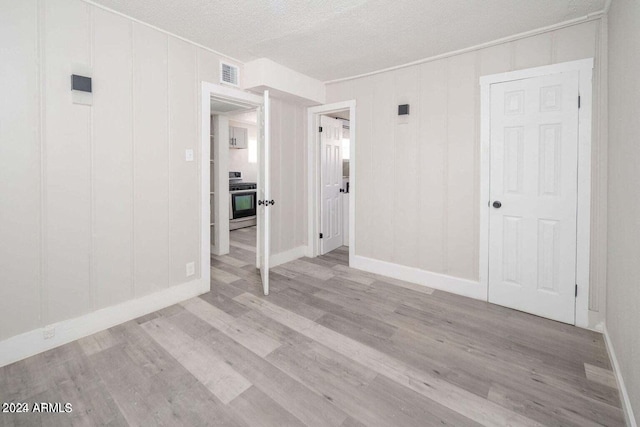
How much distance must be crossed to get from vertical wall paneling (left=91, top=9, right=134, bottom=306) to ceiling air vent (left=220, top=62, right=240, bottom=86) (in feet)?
2.91

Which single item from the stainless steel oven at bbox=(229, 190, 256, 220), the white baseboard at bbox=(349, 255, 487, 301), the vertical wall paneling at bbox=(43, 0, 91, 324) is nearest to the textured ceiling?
the vertical wall paneling at bbox=(43, 0, 91, 324)

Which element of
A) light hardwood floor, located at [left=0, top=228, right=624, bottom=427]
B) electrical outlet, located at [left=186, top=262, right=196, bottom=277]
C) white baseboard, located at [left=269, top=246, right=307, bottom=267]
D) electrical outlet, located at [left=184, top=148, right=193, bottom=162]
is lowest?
light hardwood floor, located at [left=0, top=228, right=624, bottom=427]

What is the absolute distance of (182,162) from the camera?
9.58ft

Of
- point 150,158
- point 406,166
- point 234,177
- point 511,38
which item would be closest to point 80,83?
point 150,158

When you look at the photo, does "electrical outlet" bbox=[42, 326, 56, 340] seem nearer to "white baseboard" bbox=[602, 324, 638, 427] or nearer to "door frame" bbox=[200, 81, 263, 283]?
"door frame" bbox=[200, 81, 263, 283]

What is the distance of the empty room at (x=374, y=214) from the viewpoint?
68.2 inches

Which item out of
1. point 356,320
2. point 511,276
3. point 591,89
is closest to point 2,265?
point 356,320

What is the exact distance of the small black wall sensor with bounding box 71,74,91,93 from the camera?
2.19 meters

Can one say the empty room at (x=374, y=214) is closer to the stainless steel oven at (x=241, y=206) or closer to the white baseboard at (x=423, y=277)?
the white baseboard at (x=423, y=277)

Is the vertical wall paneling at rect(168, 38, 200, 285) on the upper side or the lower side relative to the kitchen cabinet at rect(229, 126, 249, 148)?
lower

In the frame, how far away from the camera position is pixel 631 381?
153cm

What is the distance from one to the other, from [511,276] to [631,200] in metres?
1.43

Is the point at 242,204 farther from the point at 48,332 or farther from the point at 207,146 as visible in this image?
the point at 48,332

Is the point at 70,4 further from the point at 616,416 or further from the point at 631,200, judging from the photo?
the point at 616,416
